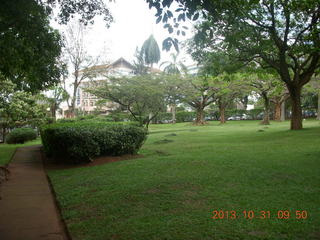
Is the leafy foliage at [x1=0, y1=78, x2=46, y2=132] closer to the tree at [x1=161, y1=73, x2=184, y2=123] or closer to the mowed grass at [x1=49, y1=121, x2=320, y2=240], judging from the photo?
the tree at [x1=161, y1=73, x2=184, y2=123]

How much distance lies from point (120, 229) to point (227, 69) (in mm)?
12634

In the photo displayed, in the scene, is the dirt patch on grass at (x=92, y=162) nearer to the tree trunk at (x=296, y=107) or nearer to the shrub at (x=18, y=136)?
the tree trunk at (x=296, y=107)

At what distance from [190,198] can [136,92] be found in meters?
15.7

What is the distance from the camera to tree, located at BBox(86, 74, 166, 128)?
63.0 feet

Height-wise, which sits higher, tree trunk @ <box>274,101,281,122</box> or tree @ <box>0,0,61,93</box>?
tree @ <box>0,0,61,93</box>

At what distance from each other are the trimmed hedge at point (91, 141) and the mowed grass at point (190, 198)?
3.28 feet

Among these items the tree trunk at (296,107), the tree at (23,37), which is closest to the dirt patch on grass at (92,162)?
the tree at (23,37)

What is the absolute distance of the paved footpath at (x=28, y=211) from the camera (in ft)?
10.1

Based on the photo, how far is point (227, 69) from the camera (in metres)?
14.2

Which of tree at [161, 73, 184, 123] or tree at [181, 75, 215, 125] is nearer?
tree at [161, 73, 184, 123]

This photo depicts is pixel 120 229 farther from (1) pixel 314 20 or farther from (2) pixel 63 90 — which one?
(2) pixel 63 90

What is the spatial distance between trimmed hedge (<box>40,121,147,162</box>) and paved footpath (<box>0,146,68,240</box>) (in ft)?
4.58

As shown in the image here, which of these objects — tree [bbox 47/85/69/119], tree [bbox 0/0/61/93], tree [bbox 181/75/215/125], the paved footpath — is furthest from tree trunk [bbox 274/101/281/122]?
the paved footpath

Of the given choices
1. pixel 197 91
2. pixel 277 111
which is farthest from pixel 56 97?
pixel 277 111
